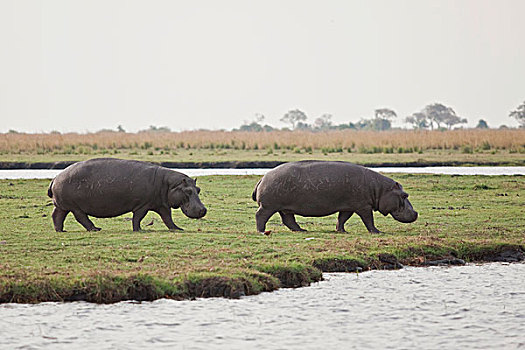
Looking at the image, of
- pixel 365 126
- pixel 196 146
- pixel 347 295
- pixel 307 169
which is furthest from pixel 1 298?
pixel 365 126

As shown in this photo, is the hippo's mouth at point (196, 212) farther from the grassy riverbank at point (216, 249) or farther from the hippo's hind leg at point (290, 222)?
the hippo's hind leg at point (290, 222)

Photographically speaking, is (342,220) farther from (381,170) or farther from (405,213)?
(381,170)

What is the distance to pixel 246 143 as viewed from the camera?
4066cm

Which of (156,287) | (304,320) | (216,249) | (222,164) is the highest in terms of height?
(222,164)

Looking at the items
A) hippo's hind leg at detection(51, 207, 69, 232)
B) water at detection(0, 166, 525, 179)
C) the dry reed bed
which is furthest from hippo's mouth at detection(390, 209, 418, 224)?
the dry reed bed

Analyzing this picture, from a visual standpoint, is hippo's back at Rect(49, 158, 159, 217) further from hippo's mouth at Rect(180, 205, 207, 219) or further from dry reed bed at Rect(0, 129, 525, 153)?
dry reed bed at Rect(0, 129, 525, 153)

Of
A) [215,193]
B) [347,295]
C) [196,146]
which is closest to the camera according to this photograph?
[347,295]

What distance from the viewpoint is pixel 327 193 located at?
13086 mm

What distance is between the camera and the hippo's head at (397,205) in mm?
13367

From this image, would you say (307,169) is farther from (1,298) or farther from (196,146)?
(196,146)

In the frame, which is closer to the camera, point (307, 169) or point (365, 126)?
point (307, 169)

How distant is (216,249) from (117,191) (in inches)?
99.7

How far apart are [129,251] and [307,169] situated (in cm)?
351

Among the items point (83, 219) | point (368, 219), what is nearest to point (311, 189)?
point (368, 219)
